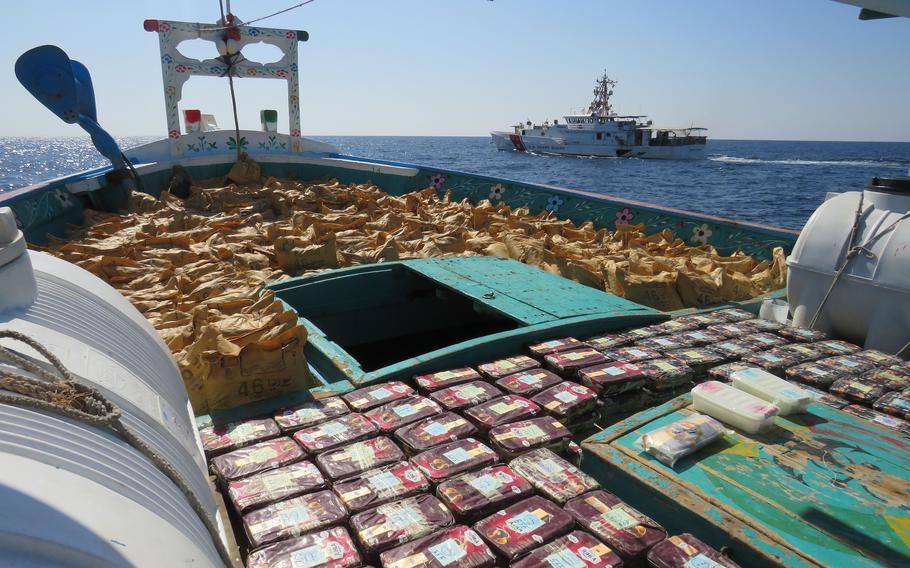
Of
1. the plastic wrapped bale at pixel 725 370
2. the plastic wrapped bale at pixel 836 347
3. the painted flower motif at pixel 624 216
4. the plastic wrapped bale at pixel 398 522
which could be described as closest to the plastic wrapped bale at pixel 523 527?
the plastic wrapped bale at pixel 398 522

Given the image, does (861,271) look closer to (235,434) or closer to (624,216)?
(624,216)

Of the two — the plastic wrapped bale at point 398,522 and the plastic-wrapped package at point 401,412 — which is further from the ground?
the plastic-wrapped package at point 401,412

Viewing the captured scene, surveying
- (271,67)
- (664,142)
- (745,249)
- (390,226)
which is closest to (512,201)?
(390,226)

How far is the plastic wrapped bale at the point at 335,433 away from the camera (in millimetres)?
2914

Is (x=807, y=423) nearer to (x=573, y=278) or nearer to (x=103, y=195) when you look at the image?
(x=573, y=278)

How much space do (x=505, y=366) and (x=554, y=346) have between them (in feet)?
1.62

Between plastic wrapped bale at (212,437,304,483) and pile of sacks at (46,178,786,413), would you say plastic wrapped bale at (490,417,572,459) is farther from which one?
pile of sacks at (46,178,786,413)

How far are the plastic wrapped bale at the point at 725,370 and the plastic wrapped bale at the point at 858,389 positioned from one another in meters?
0.49

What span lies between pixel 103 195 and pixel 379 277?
5.67m

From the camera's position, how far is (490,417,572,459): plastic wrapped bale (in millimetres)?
2971

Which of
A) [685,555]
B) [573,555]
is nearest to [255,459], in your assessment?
[573,555]

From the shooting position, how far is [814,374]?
12.8 feet

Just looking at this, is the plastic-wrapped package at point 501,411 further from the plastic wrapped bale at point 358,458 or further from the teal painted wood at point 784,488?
the plastic wrapped bale at point 358,458

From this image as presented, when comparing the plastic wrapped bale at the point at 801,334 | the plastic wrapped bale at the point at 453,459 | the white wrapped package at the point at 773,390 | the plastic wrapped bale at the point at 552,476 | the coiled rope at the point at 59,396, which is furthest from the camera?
the plastic wrapped bale at the point at 801,334
